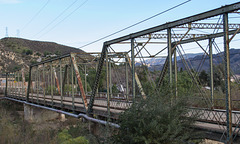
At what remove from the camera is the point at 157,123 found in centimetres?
821

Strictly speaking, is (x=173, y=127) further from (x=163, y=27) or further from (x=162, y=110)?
(x=163, y=27)

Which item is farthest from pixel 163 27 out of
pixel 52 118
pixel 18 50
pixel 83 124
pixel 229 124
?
pixel 18 50

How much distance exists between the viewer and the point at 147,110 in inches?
337

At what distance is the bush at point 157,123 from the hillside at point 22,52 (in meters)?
Answer: 72.6

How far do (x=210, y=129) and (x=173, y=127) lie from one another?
5.75 ft

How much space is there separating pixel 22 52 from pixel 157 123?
112 metres

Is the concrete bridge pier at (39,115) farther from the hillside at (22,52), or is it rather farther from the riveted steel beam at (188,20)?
the hillside at (22,52)

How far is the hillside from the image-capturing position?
94.2 metres

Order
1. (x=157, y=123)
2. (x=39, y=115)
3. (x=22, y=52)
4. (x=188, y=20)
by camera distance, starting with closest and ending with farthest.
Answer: (x=157, y=123) → (x=188, y=20) → (x=39, y=115) → (x=22, y=52)

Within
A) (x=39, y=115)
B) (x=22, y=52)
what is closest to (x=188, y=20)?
(x=39, y=115)

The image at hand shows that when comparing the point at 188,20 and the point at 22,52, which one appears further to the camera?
the point at 22,52

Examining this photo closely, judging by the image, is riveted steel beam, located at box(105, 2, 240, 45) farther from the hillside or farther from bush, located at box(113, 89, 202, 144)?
the hillside

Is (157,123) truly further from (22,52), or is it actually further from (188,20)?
(22,52)

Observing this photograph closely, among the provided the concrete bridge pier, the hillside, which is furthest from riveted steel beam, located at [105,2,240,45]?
the hillside
